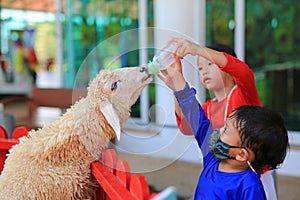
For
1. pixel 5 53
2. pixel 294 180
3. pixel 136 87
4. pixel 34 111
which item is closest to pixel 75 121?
pixel 136 87

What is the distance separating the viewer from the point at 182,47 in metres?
1.39

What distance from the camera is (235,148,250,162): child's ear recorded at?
1.33 m

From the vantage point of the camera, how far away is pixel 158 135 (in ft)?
4.77

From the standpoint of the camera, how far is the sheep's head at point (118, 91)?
1.44 meters

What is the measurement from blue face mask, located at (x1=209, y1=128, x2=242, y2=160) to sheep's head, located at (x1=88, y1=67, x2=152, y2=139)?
307 millimetres

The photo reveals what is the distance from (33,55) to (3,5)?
237 cm

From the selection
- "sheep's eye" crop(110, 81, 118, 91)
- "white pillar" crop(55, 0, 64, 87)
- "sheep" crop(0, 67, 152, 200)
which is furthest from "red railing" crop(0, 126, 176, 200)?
"white pillar" crop(55, 0, 64, 87)

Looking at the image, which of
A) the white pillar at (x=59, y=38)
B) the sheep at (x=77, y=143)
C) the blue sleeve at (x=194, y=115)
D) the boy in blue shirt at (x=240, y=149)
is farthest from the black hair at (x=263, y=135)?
the white pillar at (x=59, y=38)

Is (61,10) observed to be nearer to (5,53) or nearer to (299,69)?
(299,69)

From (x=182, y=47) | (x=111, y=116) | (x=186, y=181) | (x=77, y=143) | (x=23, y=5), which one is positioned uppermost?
(x=23, y=5)

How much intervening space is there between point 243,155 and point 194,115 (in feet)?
0.90

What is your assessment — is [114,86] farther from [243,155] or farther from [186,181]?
[186,181]

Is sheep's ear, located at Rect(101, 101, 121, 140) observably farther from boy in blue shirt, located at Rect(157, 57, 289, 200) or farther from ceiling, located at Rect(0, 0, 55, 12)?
ceiling, located at Rect(0, 0, 55, 12)

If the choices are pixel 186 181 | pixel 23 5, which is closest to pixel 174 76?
pixel 186 181
